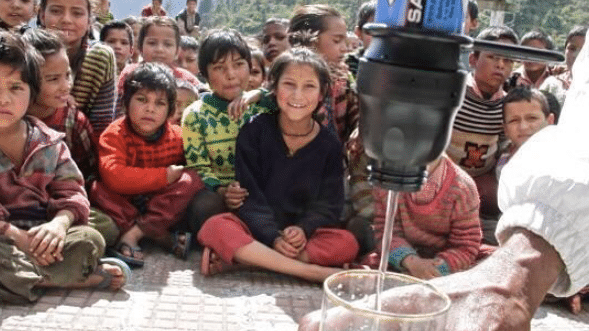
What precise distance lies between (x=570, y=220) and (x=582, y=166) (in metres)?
0.08

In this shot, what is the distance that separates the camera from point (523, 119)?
3715 mm

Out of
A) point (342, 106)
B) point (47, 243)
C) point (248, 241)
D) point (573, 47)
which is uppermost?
point (573, 47)

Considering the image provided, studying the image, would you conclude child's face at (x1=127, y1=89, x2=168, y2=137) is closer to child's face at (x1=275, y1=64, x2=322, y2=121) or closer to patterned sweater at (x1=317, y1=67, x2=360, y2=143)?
child's face at (x1=275, y1=64, x2=322, y2=121)

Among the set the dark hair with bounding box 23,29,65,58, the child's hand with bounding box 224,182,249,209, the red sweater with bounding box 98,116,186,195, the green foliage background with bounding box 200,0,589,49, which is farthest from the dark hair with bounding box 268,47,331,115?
the green foliage background with bounding box 200,0,589,49

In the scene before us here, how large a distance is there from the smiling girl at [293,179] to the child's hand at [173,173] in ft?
0.95

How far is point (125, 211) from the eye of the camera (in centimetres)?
323

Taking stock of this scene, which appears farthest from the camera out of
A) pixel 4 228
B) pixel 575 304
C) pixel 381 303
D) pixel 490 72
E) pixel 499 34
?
pixel 499 34

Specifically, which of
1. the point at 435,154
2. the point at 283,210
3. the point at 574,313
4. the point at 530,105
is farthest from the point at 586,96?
the point at 530,105

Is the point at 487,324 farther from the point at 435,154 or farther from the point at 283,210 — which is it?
the point at 283,210

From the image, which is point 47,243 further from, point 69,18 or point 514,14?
point 514,14

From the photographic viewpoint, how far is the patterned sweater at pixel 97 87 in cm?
351

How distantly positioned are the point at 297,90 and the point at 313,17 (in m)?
0.89

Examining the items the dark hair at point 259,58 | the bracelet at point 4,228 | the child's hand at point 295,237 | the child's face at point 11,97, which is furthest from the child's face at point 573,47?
the bracelet at point 4,228

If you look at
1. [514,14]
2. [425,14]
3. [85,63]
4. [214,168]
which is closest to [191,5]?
[85,63]
